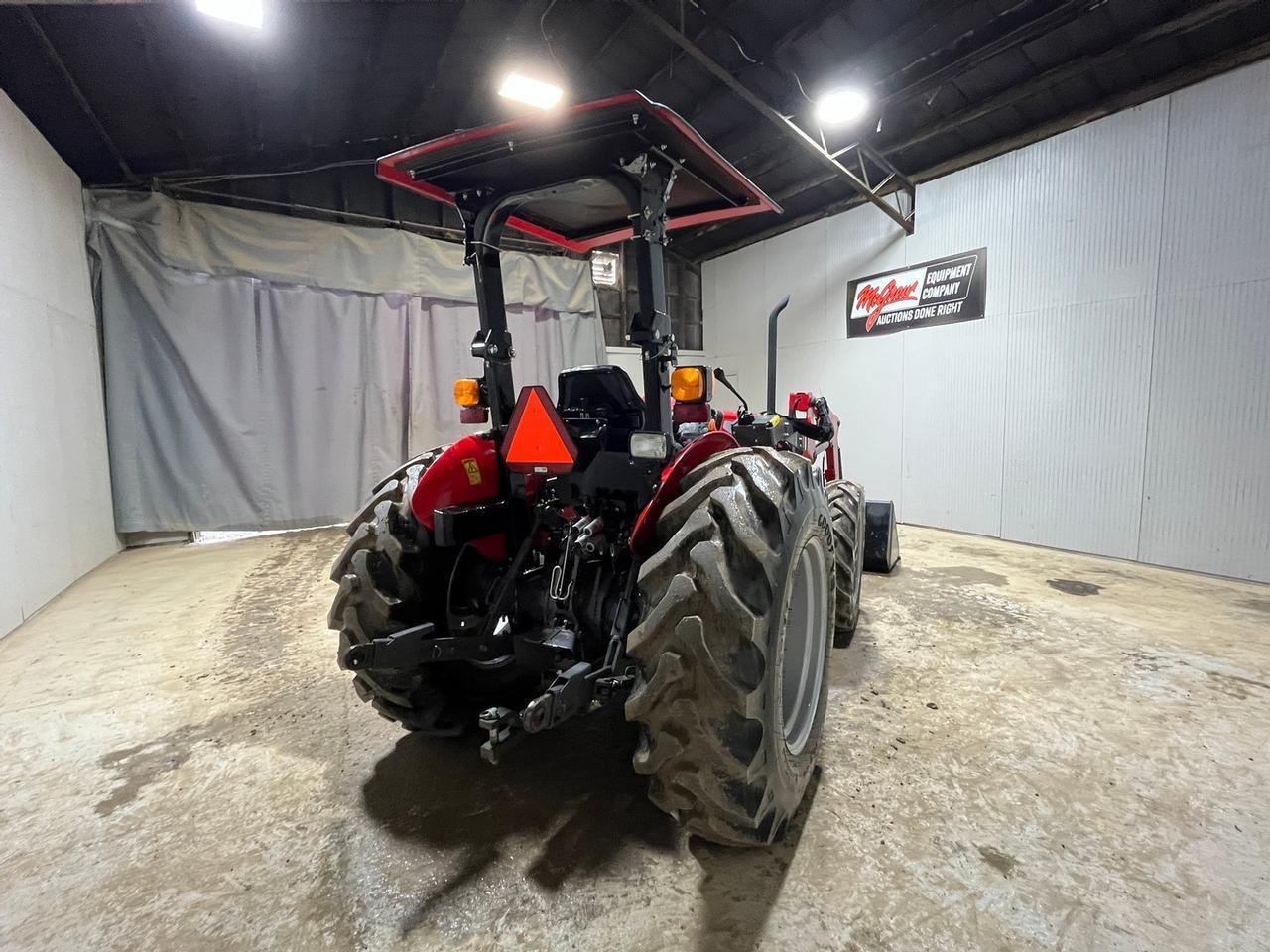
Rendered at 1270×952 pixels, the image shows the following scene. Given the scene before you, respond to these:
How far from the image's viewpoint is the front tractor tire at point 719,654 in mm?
1162

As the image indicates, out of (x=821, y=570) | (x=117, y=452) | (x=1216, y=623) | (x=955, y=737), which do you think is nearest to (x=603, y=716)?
(x=821, y=570)

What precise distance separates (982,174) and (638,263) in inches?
210

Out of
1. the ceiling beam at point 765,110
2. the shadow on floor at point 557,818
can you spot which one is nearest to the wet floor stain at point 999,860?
the shadow on floor at point 557,818

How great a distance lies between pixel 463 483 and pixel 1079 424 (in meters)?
5.14

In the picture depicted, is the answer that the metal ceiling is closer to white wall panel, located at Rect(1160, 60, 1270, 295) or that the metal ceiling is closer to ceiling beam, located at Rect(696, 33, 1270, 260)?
ceiling beam, located at Rect(696, 33, 1270, 260)

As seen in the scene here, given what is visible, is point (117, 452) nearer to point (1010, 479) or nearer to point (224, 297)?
point (224, 297)

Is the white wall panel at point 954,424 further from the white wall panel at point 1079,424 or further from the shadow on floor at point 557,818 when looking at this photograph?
the shadow on floor at point 557,818

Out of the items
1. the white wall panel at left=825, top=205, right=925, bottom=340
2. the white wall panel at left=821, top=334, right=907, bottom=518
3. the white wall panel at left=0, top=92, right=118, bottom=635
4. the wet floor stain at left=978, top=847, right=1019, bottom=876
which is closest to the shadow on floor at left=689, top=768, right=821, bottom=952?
the wet floor stain at left=978, top=847, right=1019, bottom=876

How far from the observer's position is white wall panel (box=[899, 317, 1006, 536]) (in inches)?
206

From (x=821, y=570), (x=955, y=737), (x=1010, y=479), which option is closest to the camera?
(x=821, y=570)

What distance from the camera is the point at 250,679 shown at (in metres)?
2.52

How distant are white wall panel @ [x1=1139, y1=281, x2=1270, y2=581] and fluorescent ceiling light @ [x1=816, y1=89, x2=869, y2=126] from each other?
2.69 m

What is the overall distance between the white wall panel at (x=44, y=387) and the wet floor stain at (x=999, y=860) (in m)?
4.66

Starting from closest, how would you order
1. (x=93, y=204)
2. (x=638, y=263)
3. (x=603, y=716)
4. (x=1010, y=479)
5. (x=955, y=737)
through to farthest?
(x=638, y=263)
(x=955, y=737)
(x=603, y=716)
(x=93, y=204)
(x=1010, y=479)
